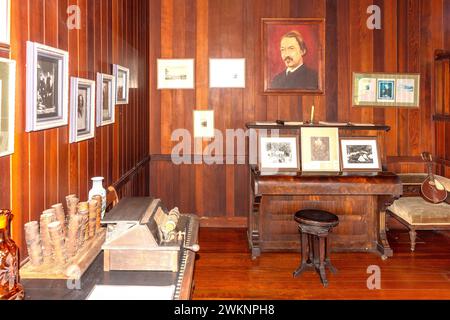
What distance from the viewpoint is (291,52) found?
547cm

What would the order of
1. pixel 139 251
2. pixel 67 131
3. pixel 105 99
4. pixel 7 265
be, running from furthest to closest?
pixel 105 99 < pixel 67 131 < pixel 139 251 < pixel 7 265

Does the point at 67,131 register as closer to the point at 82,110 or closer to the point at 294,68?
the point at 82,110

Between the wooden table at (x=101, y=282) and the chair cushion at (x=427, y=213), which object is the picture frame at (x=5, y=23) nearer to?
the wooden table at (x=101, y=282)

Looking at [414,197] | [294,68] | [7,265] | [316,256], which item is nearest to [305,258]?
[316,256]

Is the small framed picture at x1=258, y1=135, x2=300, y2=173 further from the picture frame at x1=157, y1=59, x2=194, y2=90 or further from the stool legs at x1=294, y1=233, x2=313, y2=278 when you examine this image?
the picture frame at x1=157, y1=59, x2=194, y2=90

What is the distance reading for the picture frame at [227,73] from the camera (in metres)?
5.51

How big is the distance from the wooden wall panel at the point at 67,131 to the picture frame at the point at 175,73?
81 cm

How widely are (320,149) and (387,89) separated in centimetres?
166

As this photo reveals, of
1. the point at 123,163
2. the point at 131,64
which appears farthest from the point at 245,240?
the point at 131,64

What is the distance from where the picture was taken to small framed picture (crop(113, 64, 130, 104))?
3420 mm

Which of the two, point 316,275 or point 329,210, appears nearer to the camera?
point 316,275

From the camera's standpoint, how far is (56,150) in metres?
2.17
